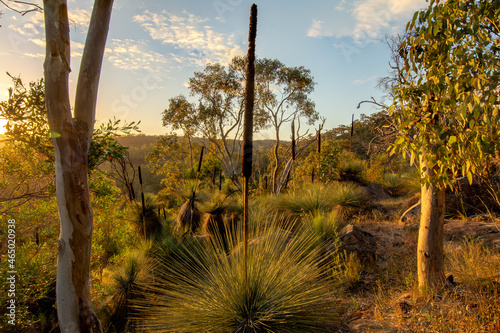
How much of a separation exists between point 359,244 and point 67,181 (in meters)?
5.07

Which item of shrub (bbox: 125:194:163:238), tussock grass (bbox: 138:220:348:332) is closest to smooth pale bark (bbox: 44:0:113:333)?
tussock grass (bbox: 138:220:348:332)

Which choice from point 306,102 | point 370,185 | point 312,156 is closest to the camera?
point 370,185

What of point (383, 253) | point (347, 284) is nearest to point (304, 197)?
point (383, 253)

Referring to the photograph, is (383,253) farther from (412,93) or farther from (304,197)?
(412,93)

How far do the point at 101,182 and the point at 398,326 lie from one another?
5541 mm

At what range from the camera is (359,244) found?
565cm

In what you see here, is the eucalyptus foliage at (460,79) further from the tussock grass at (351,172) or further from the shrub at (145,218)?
the tussock grass at (351,172)

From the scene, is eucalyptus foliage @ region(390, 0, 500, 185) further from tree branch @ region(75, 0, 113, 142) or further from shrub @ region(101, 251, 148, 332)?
shrub @ region(101, 251, 148, 332)

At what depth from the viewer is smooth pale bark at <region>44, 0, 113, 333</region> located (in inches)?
147

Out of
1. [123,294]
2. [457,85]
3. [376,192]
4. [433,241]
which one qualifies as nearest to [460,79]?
[457,85]

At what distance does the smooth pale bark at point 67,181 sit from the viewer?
3.74m

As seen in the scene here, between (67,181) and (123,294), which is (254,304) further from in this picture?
(123,294)

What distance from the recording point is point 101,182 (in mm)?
5844

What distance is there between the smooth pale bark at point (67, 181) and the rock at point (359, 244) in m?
4.31
